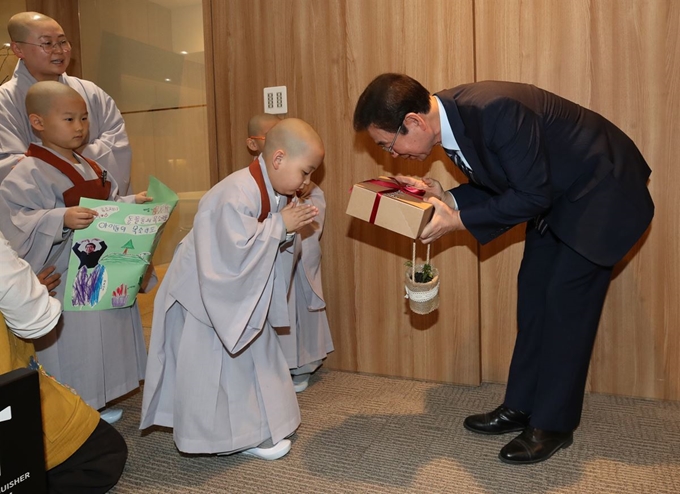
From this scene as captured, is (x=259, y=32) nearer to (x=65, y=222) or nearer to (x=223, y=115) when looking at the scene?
(x=223, y=115)

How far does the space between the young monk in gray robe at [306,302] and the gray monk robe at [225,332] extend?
1.69ft

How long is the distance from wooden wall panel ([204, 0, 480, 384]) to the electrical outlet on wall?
3cm

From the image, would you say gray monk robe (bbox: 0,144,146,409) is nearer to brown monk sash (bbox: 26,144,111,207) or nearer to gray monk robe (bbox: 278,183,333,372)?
brown monk sash (bbox: 26,144,111,207)

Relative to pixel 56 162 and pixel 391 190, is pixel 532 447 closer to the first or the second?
pixel 391 190

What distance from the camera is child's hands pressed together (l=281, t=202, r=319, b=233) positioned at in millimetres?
2004

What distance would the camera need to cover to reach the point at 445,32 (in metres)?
2.62

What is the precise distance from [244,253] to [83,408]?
65cm

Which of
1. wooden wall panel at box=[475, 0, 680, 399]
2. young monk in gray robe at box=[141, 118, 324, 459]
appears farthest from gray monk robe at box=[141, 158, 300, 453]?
wooden wall panel at box=[475, 0, 680, 399]

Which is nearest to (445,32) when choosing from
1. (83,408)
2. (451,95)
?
(451,95)

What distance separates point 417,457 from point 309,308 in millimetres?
936

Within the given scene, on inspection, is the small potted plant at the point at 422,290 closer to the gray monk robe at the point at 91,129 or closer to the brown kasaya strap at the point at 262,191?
the brown kasaya strap at the point at 262,191

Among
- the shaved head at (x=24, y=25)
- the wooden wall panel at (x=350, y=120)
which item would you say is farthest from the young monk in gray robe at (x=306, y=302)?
the shaved head at (x=24, y=25)

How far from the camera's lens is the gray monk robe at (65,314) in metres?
2.16

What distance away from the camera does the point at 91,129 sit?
2734 millimetres
